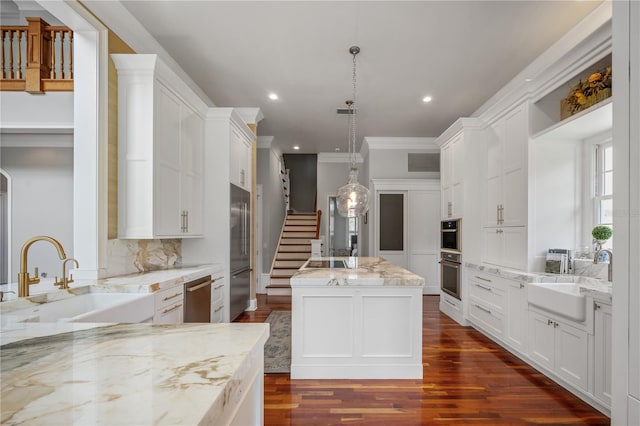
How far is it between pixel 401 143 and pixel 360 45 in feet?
11.9

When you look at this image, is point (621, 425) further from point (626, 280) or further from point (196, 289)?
point (196, 289)

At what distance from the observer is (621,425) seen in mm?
1516

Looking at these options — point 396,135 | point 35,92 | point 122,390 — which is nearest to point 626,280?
point 122,390

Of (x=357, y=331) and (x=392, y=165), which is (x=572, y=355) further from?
(x=392, y=165)

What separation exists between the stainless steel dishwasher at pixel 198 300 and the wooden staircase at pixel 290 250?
292cm

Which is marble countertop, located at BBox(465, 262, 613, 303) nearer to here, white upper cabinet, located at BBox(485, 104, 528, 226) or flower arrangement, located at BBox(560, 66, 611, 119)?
white upper cabinet, located at BBox(485, 104, 528, 226)

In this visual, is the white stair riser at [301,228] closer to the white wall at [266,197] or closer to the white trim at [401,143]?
the white wall at [266,197]

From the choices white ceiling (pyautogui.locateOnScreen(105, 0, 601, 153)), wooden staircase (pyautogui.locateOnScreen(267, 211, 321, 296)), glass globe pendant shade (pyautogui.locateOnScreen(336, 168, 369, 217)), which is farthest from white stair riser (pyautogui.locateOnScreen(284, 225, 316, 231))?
glass globe pendant shade (pyautogui.locateOnScreen(336, 168, 369, 217))

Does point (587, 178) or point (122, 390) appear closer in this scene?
point (122, 390)

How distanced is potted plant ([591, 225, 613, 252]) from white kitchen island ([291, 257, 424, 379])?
5.75 ft

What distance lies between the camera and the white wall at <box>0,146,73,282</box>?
324 centimetres

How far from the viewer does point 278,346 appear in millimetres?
3430

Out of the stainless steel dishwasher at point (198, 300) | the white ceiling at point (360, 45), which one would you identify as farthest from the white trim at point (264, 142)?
the stainless steel dishwasher at point (198, 300)

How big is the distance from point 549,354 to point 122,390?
10.8 ft
